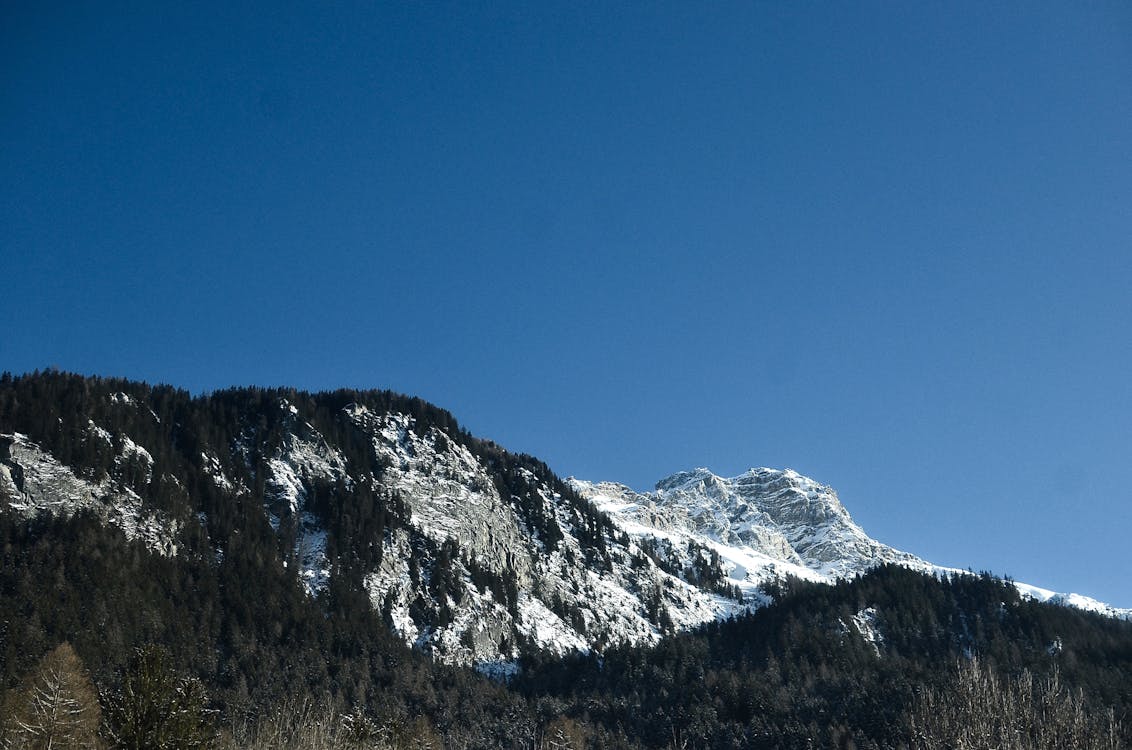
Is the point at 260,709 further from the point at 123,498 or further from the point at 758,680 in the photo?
the point at 758,680

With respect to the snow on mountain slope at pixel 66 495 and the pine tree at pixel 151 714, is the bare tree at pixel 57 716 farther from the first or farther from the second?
the snow on mountain slope at pixel 66 495

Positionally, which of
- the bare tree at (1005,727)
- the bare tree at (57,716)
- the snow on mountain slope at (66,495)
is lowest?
the bare tree at (57,716)

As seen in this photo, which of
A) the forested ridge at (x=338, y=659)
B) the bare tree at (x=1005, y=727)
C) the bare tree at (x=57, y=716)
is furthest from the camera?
the forested ridge at (x=338, y=659)

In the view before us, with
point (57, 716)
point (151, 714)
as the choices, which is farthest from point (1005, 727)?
point (57, 716)

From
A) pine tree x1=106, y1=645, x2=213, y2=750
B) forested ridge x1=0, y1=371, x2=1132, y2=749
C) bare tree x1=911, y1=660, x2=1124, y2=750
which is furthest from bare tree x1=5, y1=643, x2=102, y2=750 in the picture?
bare tree x1=911, y1=660, x2=1124, y2=750

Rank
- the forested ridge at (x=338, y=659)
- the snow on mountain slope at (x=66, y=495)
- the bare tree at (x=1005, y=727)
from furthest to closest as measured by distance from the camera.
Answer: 1. the snow on mountain slope at (x=66, y=495)
2. the forested ridge at (x=338, y=659)
3. the bare tree at (x=1005, y=727)

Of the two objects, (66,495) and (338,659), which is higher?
(66,495)

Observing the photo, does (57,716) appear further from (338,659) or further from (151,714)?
(338,659)

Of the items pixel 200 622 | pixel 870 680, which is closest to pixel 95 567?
pixel 200 622

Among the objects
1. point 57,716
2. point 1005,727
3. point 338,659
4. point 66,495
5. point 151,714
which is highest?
point 66,495

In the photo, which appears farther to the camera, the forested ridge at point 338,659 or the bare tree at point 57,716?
the forested ridge at point 338,659

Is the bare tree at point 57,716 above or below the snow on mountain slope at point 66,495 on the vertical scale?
below

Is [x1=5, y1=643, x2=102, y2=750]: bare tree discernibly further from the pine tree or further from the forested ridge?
the forested ridge

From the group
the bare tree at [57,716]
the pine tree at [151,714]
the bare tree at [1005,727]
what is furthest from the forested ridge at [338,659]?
the pine tree at [151,714]
